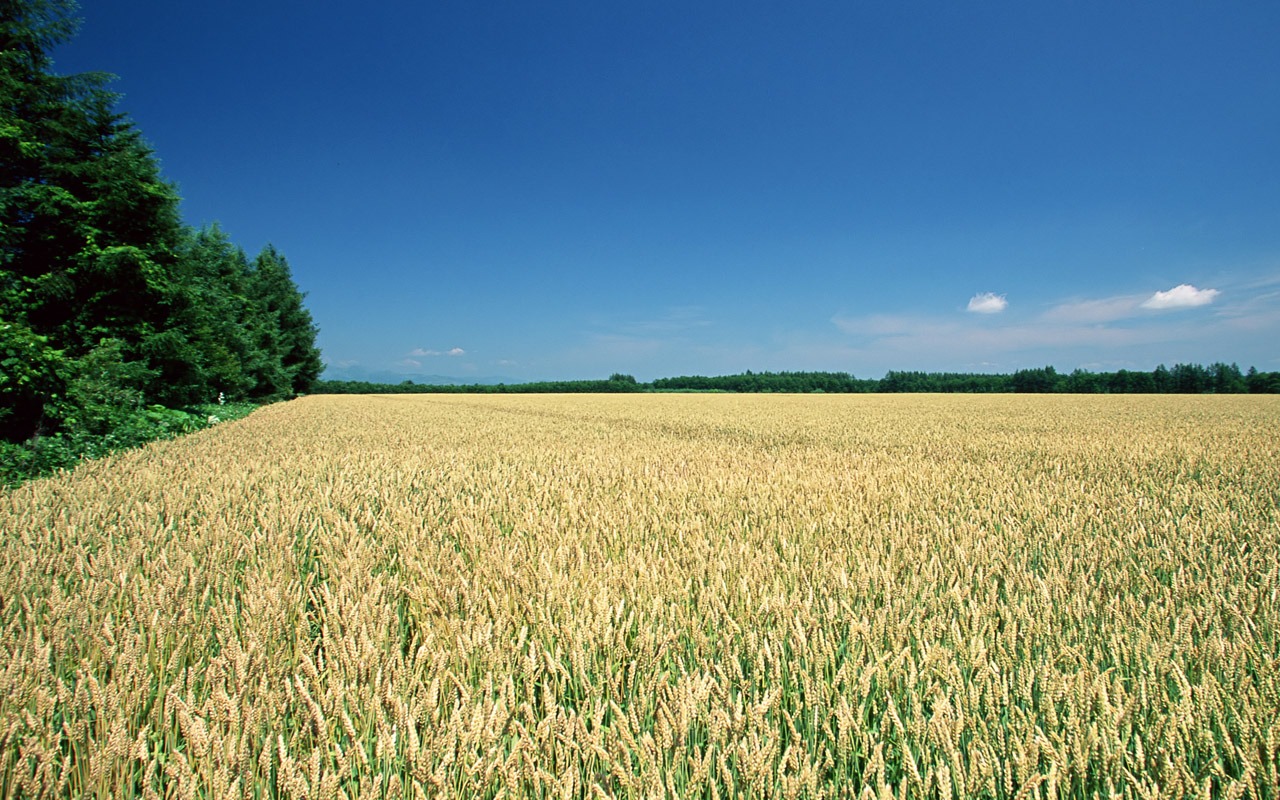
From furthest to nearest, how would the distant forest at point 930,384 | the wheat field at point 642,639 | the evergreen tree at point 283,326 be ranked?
1. the distant forest at point 930,384
2. the evergreen tree at point 283,326
3. the wheat field at point 642,639

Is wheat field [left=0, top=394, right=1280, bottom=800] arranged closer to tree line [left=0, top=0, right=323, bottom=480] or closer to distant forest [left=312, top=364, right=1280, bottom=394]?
tree line [left=0, top=0, right=323, bottom=480]

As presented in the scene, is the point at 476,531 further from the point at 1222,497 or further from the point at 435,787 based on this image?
the point at 1222,497

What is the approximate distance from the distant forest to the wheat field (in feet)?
224

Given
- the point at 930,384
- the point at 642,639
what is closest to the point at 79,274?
the point at 642,639

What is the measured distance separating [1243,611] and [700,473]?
4.30 m

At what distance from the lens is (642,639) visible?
197 cm

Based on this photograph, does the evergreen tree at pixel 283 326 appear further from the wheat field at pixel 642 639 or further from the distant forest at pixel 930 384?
the wheat field at pixel 642 639

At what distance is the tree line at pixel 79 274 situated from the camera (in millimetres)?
10555

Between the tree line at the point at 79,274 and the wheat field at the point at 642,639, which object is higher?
the tree line at the point at 79,274

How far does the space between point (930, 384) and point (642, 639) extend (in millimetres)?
92796

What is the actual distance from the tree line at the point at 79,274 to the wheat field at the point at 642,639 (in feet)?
23.4

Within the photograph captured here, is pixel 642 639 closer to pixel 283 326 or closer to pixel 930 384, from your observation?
pixel 283 326

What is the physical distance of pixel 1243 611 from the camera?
2471mm

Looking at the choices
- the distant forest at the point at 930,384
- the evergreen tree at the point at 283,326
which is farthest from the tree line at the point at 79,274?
the distant forest at the point at 930,384
